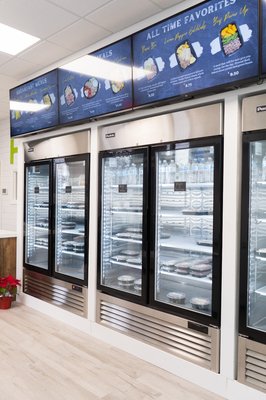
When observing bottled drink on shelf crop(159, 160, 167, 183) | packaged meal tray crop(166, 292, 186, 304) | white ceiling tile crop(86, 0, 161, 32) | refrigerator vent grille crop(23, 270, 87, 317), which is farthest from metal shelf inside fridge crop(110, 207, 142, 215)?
white ceiling tile crop(86, 0, 161, 32)

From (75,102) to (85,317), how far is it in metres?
2.39

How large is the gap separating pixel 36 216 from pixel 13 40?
2245 millimetres

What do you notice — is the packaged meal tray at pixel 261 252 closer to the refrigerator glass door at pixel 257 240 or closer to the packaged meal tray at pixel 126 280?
the refrigerator glass door at pixel 257 240

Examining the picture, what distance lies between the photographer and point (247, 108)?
2.44 metres

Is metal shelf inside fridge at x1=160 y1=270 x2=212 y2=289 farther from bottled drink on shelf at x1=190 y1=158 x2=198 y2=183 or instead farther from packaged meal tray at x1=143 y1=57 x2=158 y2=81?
packaged meal tray at x1=143 y1=57 x2=158 y2=81

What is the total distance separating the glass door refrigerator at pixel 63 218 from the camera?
4043 mm

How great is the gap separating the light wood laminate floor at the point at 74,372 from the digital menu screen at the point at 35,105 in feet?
8.06

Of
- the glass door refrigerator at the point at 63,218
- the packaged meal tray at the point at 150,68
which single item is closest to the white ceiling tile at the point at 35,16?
the packaged meal tray at the point at 150,68

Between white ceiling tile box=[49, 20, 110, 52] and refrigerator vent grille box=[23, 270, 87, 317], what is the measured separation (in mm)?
2691

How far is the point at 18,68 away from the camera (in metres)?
4.32

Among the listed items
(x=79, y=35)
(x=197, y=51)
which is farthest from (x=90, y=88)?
(x=197, y=51)

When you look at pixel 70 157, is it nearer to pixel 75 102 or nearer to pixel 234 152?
pixel 75 102

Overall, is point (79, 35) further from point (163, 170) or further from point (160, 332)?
point (160, 332)

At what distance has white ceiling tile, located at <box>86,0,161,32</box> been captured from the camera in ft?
9.45
